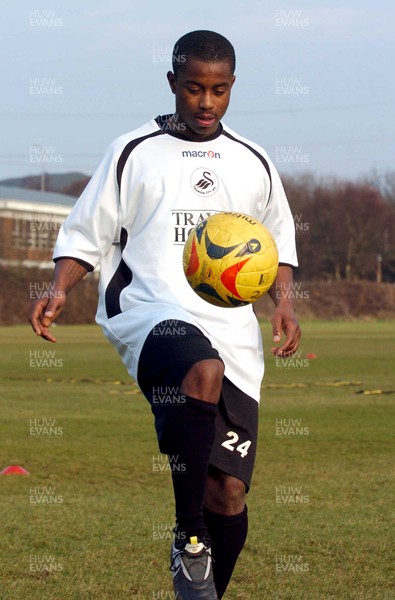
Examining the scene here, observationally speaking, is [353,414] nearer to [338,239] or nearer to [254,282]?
[254,282]

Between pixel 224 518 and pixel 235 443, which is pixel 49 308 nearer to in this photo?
pixel 235 443

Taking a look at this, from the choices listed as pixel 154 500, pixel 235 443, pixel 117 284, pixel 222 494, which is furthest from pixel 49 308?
pixel 154 500

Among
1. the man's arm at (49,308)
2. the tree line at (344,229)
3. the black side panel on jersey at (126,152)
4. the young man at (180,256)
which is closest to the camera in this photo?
the man's arm at (49,308)

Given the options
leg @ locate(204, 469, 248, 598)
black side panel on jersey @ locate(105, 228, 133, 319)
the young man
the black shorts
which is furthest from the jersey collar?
leg @ locate(204, 469, 248, 598)

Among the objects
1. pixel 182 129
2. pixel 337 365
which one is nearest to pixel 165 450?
pixel 182 129

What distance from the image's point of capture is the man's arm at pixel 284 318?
17.5 ft

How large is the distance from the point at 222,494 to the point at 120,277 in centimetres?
109

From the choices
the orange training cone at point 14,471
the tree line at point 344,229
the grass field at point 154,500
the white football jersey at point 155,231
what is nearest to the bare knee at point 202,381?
the white football jersey at point 155,231

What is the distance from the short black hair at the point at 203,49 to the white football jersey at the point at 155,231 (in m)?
0.39

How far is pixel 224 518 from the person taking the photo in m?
5.19

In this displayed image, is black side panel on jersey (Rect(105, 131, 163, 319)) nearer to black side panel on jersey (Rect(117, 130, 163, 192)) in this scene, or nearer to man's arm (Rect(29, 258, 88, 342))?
black side panel on jersey (Rect(117, 130, 163, 192))

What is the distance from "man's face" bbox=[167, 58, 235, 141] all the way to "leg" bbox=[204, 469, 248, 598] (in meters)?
1.60

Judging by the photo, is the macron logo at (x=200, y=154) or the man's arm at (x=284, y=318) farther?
the macron logo at (x=200, y=154)

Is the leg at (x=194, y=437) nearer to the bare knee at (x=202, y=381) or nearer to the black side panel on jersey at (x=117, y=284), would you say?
the bare knee at (x=202, y=381)
